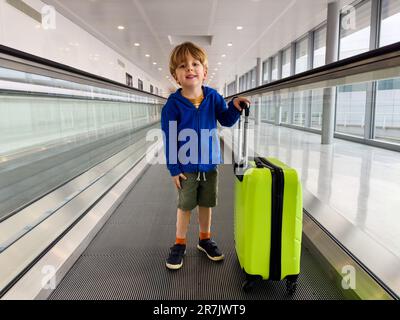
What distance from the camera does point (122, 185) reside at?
412 cm

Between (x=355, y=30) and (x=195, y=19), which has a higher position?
(x=195, y=19)

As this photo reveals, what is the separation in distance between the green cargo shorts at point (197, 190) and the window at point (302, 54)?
13086mm

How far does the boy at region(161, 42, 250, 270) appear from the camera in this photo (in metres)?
2.11

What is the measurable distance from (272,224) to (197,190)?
2.40ft

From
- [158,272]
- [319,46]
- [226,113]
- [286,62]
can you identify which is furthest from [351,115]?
[286,62]

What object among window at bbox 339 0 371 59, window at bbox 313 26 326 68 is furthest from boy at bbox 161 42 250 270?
window at bbox 313 26 326 68

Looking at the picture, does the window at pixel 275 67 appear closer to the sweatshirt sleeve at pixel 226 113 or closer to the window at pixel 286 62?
the window at pixel 286 62

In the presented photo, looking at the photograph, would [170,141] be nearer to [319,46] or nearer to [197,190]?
[197,190]

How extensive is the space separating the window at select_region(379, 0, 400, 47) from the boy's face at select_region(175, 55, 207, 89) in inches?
295

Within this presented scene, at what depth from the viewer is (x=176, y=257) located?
2178mm

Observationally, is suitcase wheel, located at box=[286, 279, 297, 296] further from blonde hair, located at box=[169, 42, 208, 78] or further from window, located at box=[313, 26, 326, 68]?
window, located at box=[313, 26, 326, 68]

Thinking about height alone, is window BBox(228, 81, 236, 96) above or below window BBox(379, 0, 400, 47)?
above

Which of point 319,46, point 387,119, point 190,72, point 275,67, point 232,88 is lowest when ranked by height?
point 387,119

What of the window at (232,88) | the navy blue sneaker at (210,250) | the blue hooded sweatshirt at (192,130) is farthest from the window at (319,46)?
the window at (232,88)
